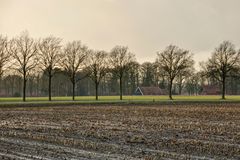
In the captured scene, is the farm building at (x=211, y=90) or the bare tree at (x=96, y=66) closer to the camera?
the bare tree at (x=96, y=66)

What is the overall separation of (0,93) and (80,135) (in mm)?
114008

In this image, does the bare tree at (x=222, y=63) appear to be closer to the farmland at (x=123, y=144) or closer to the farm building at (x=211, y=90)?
the farm building at (x=211, y=90)

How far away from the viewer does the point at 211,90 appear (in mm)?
152125

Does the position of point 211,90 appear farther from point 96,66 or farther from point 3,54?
point 3,54

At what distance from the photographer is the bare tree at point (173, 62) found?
95000 millimetres

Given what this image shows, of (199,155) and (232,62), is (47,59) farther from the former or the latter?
(199,155)

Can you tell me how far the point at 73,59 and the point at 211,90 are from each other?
75.9 metres

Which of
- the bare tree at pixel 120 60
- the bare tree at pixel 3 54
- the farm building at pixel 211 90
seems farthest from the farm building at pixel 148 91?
the bare tree at pixel 3 54

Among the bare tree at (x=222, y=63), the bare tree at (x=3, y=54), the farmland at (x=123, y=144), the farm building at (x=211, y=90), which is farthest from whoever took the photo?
the farm building at (x=211, y=90)

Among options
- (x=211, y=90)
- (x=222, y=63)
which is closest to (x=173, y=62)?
(x=222, y=63)

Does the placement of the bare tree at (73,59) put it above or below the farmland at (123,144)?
above

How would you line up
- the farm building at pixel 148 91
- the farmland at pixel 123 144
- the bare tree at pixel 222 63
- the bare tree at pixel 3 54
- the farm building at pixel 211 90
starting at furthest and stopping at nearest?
the farm building at pixel 211 90
the farm building at pixel 148 91
the bare tree at pixel 222 63
the bare tree at pixel 3 54
the farmland at pixel 123 144

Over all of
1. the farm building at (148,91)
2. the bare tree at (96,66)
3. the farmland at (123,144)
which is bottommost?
the farmland at (123,144)

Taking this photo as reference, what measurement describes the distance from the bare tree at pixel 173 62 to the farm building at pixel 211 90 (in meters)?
56.5
